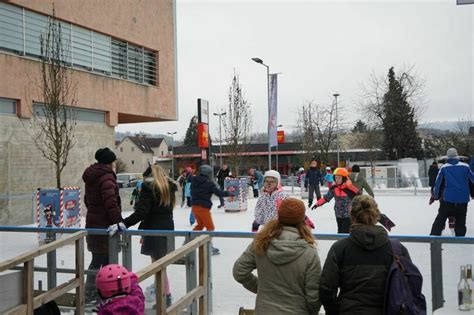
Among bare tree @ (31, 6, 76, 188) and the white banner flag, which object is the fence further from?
the white banner flag

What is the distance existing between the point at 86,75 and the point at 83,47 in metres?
1.20

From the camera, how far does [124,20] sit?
23.6m

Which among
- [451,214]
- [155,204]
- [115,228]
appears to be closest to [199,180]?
[155,204]

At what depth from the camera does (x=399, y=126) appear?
47.5 metres

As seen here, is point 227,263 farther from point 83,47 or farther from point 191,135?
point 191,135

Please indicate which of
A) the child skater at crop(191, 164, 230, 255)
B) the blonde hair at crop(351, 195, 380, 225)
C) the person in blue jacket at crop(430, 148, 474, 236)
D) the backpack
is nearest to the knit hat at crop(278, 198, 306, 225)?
the blonde hair at crop(351, 195, 380, 225)

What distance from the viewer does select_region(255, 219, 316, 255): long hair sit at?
129 inches

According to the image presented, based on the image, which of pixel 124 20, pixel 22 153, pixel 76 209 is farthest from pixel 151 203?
pixel 124 20

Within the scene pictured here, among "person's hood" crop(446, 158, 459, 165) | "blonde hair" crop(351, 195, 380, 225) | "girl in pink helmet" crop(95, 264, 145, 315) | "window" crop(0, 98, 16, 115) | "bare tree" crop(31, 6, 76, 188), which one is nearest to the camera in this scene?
"girl in pink helmet" crop(95, 264, 145, 315)

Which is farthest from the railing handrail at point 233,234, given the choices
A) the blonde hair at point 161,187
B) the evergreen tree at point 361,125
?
the evergreen tree at point 361,125

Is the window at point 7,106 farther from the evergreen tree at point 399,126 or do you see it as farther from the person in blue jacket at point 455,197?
the evergreen tree at point 399,126

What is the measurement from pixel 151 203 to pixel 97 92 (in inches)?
676

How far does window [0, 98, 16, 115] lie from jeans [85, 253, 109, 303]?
13.7 meters

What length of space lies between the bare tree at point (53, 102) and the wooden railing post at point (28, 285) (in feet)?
39.9
